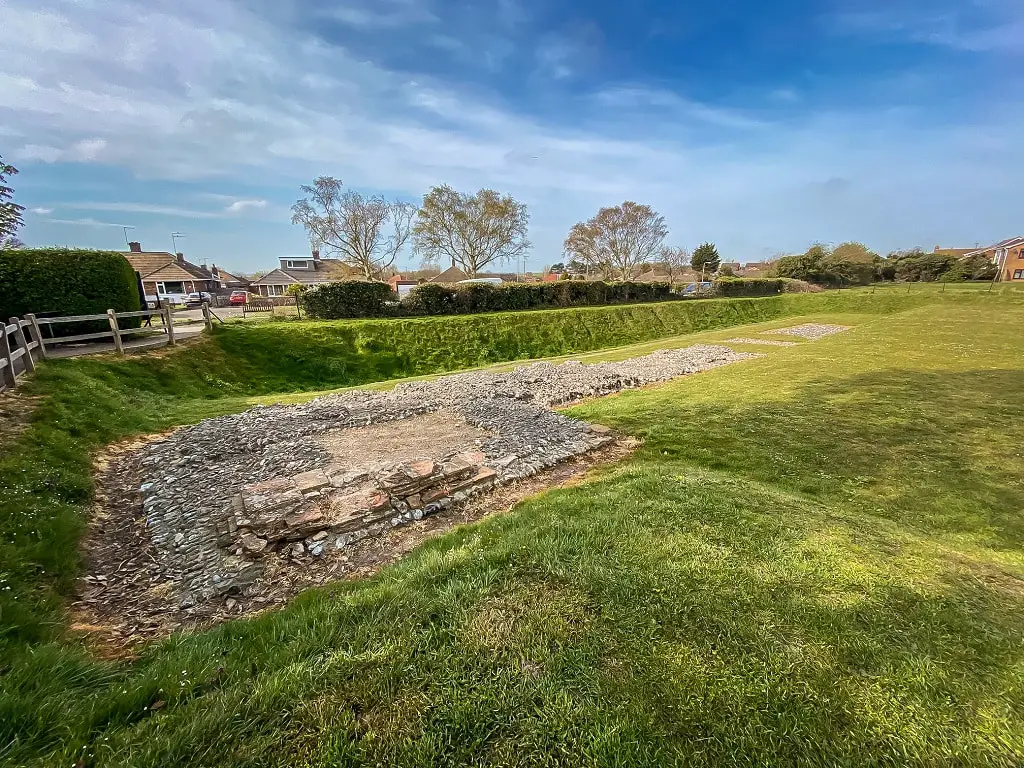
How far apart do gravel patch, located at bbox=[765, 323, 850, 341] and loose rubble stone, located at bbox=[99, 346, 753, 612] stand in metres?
18.9

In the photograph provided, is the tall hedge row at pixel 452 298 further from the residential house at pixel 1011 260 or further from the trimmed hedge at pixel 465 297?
the residential house at pixel 1011 260

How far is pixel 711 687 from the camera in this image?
7.86 ft

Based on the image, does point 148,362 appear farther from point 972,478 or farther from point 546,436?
point 972,478

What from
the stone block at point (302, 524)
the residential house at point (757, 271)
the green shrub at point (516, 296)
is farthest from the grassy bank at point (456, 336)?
the residential house at point (757, 271)

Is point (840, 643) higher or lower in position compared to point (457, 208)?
lower

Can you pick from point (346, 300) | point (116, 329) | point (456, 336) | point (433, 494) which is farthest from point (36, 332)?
point (346, 300)

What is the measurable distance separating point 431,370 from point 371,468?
534 inches

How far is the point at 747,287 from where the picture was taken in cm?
4472

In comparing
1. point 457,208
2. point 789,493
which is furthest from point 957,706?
point 457,208

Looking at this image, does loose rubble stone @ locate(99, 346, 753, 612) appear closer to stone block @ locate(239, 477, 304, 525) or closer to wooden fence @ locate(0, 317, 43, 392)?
stone block @ locate(239, 477, 304, 525)

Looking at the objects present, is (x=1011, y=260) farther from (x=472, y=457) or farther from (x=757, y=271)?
(x=472, y=457)

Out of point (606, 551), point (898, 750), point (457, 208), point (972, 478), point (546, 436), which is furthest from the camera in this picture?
point (457, 208)

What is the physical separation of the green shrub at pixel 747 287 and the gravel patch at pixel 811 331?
19206 millimetres

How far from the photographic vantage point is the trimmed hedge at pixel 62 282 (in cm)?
1164
